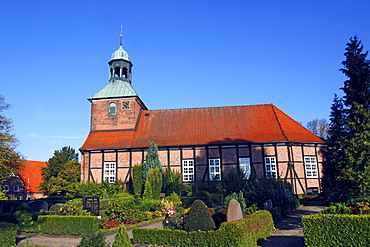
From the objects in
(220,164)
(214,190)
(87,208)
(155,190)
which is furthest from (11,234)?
(220,164)

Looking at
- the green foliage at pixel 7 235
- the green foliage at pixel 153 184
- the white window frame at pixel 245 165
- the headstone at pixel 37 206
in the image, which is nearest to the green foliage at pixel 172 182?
the green foliage at pixel 153 184

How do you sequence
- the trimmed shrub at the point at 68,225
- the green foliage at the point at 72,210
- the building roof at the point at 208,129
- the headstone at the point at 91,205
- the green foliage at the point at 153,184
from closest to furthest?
the trimmed shrub at the point at 68,225, the green foliage at the point at 72,210, the headstone at the point at 91,205, the green foliage at the point at 153,184, the building roof at the point at 208,129

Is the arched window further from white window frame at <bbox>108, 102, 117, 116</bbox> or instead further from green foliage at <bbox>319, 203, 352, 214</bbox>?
green foliage at <bbox>319, 203, 352, 214</bbox>

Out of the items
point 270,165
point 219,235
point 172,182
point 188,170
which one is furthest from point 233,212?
point 270,165

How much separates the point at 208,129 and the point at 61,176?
628 inches

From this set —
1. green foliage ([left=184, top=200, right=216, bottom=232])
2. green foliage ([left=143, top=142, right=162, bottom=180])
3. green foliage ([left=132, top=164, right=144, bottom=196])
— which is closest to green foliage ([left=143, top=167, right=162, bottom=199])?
green foliage ([left=143, top=142, right=162, bottom=180])

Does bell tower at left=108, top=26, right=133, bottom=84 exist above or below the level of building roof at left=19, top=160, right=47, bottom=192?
above

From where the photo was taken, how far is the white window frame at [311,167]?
26084 mm

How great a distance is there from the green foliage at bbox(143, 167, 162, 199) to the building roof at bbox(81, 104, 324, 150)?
4.80 m

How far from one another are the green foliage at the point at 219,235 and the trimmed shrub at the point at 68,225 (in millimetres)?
3189

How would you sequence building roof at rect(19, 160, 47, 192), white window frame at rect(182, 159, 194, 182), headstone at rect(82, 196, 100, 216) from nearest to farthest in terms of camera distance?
1. headstone at rect(82, 196, 100, 216)
2. white window frame at rect(182, 159, 194, 182)
3. building roof at rect(19, 160, 47, 192)

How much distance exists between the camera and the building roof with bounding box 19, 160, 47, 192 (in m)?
41.9

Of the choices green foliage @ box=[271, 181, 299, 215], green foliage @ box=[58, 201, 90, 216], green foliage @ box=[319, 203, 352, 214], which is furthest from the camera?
green foliage @ box=[271, 181, 299, 215]

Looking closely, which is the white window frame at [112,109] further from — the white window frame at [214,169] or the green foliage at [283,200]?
the green foliage at [283,200]
